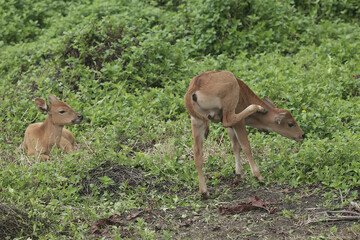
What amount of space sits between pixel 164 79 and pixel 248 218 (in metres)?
5.21

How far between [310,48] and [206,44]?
7.26ft

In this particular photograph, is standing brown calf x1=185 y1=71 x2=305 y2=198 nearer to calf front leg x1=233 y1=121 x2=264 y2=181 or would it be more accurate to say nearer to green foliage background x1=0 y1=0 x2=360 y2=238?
calf front leg x1=233 y1=121 x2=264 y2=181

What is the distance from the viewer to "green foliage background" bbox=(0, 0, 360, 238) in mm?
7895

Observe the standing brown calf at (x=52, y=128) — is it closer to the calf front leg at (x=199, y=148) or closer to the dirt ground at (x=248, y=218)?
the dirt ground at (x=248, y=218)

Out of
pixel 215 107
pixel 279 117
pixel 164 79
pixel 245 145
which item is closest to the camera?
pixel 215 107

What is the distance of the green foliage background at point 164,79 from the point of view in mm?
7895

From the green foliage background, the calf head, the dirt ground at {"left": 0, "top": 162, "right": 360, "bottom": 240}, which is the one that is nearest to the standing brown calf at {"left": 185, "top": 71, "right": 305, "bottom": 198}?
the dirt ground at {"left": 0, "top": 162, "right": 360, "bottom": 240}

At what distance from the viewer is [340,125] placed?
364 inches

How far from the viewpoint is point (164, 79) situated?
1152cm

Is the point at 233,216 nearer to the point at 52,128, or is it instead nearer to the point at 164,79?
the point at 52,128

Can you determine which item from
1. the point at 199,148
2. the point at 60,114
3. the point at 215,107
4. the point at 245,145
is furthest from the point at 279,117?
the point at 60,114

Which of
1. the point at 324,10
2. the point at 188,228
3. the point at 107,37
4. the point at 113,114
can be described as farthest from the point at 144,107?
the point at 324,10

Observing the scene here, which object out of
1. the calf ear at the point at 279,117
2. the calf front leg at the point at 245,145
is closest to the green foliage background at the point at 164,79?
the calf front leg at the point at 245,145

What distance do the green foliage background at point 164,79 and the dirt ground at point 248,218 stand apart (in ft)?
0.97
